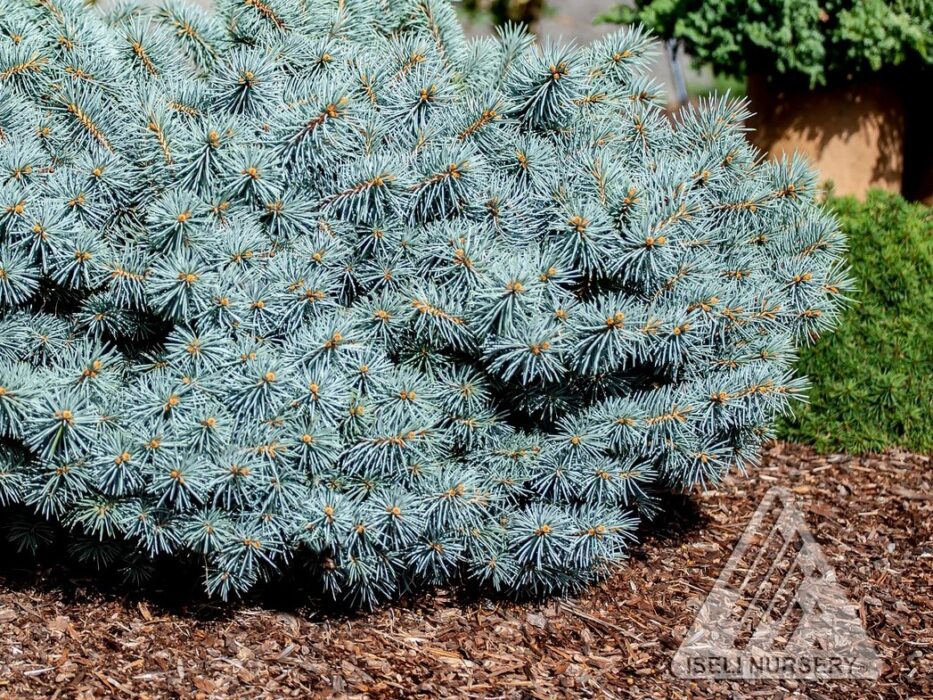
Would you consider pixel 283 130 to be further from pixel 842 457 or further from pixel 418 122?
pixel 842 457

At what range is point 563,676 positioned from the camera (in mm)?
3096

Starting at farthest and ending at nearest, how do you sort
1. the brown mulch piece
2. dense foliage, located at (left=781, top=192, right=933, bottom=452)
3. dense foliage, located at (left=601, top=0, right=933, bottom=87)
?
1. dense foliage, located at (left=601, top=0, right=933, bottom=87)
2. dense foliage, located at (left=781, top=192, right=933, bottom=452)
3. the brown mulch piece

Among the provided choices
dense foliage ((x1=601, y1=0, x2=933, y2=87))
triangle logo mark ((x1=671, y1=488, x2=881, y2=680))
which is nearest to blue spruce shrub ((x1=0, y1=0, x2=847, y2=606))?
triangle logo mark ((x1=671, y1=488, x2=881, y2=680))

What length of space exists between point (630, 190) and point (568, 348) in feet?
1.61

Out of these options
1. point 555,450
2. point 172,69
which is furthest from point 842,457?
point 172,69

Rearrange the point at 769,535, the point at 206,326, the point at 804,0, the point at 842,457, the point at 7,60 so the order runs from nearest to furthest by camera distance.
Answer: the point at 206,326
the point at 7,60
the point at 769,535
the point at 842,457
the point at 804,0

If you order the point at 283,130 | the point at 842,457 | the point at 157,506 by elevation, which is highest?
the point at 283,130

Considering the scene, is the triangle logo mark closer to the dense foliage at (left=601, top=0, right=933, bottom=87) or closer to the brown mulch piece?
the brown mulch piece

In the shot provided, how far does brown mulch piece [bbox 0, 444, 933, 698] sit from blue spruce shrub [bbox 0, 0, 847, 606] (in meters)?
0.17

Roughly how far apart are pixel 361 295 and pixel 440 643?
44.8 inches

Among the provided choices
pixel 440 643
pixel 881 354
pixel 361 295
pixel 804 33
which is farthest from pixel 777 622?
pixel 804 33

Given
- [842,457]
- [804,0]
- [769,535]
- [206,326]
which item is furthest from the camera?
[804,0]

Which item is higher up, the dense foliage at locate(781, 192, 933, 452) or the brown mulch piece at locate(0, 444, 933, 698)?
the dense foliage at locate(781, 192, 933, 452)

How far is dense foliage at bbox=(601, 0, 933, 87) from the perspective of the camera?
4.80 m
